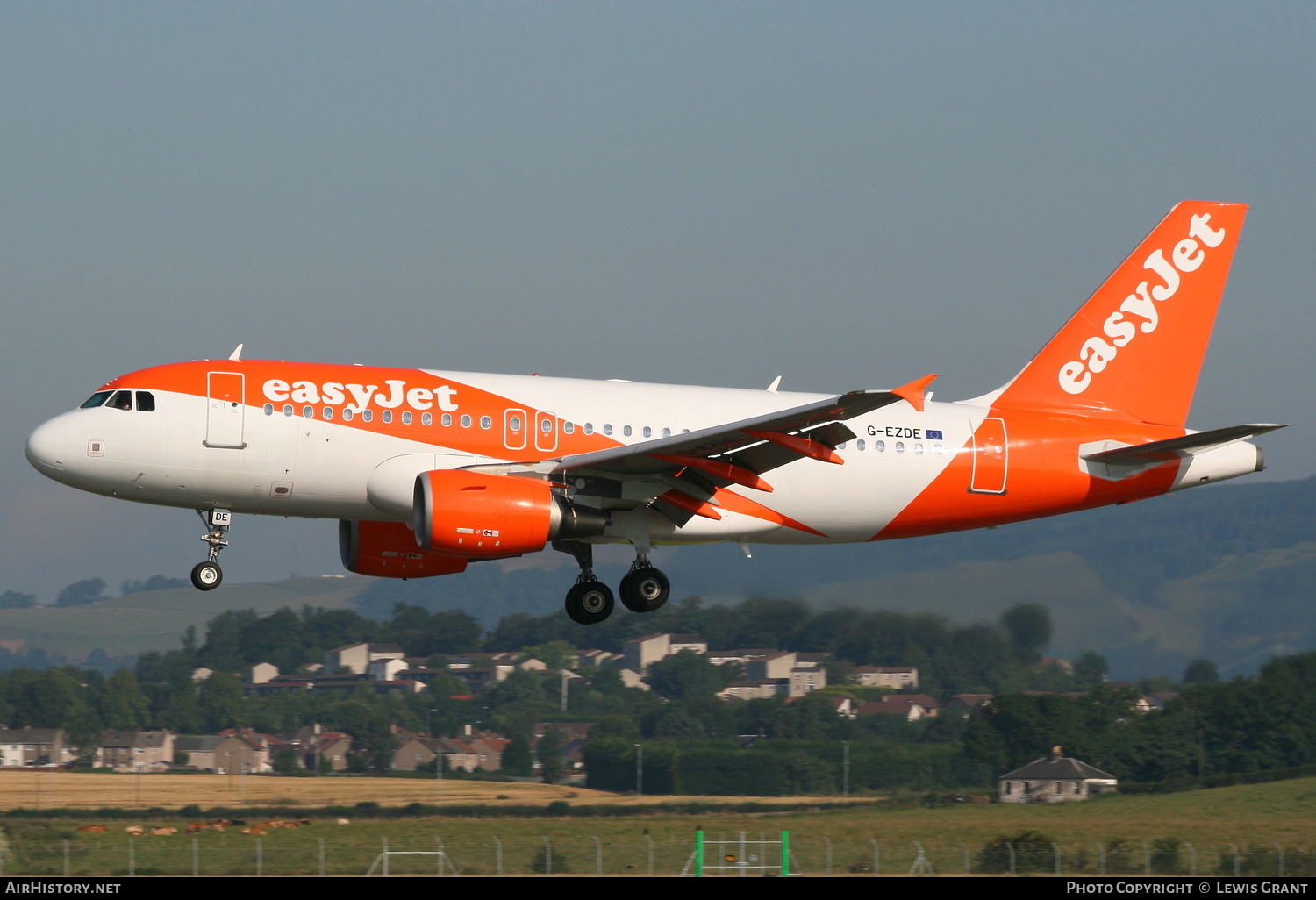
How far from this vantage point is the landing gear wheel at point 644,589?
92.8 feet

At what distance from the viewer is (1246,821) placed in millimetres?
42750

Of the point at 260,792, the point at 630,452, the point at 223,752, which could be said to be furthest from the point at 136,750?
the point at 630,452

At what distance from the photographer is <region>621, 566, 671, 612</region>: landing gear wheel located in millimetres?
28281

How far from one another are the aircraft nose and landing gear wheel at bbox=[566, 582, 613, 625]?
953 cm

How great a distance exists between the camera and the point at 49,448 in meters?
25.7

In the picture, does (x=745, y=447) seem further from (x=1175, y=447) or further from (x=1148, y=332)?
(x=1148, y=332)

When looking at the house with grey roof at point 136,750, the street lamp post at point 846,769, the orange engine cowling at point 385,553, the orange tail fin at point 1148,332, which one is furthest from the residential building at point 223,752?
the orange tail fin at point 1148,332

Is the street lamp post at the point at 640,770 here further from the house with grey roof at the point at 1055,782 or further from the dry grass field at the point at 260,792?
the house with grey roof at the point at 1055,782

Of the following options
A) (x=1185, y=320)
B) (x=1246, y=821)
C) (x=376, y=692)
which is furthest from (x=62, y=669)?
(x=1185, y=320)

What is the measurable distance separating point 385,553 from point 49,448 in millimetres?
6703

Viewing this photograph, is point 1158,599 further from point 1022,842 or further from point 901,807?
point 1022,842

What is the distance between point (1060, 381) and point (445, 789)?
27.8m

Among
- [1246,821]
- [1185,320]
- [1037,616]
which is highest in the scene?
[1185,320]

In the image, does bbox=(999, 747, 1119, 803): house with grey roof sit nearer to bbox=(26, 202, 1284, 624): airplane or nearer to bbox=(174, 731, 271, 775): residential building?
bbox=(26, 202, 1284, 624): airplane
